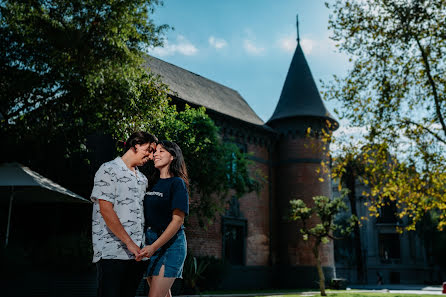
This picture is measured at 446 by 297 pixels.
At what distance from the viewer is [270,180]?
2583 centimetres

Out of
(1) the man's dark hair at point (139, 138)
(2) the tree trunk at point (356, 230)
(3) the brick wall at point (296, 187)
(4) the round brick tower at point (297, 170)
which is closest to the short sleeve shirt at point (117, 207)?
(1) the man's dark hair at point (139, 138)

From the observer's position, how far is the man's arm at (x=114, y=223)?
3.19 m

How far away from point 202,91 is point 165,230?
22063 mm

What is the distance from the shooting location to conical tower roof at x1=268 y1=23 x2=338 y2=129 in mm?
26406

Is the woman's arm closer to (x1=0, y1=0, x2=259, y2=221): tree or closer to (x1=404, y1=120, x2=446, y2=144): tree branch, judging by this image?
(x1=0, y1=0, x2=259, y2=221): tree

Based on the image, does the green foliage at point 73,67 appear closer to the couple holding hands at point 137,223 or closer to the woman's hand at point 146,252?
the couple holding hands at point 137,223

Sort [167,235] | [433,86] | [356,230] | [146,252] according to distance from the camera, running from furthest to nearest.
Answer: [356,230], [433,86], [167,235], [146,252]

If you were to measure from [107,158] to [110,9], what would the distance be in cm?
738

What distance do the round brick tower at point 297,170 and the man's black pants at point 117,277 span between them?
21322 mm

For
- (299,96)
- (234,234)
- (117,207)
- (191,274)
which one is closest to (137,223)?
(117,207)

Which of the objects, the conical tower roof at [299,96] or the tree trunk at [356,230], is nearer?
the conical tower roof at [299,96]

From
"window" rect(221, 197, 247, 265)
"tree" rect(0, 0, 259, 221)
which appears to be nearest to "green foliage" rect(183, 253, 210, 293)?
"window" rect(221, 197, 247, 265)

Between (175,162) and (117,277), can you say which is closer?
(117,277)

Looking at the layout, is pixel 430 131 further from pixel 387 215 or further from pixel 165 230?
pixel 387 215
